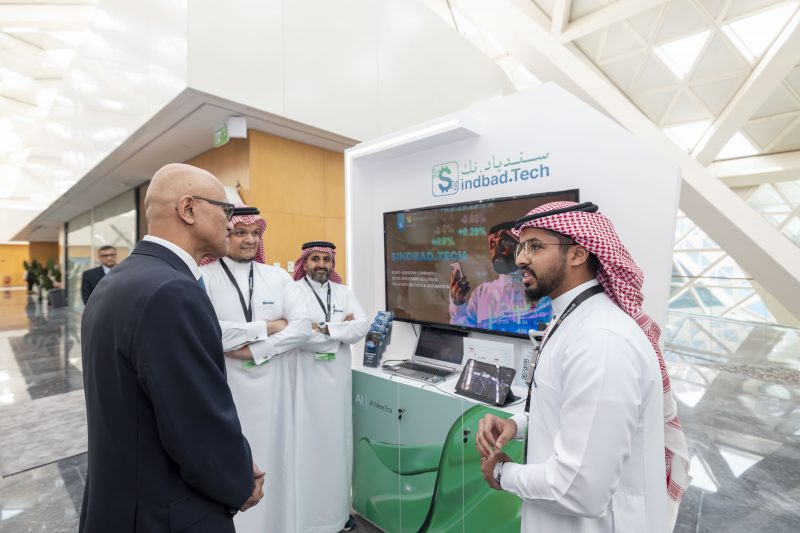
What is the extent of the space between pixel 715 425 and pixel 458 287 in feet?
12.1

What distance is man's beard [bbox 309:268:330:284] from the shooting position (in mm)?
3013

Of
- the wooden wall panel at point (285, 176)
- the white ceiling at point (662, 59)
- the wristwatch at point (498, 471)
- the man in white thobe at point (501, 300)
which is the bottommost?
the wristwatch at point (498, 471)

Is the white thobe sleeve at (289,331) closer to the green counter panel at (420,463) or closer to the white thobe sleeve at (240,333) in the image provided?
the white thobe sleeve at (240,333)

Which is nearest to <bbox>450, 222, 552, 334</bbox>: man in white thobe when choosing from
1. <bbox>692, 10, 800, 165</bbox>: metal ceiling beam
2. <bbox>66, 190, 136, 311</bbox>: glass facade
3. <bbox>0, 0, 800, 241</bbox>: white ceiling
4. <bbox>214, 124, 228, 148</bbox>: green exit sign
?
<bbox>214, 124, 228, 148</bbox>: green exit sign

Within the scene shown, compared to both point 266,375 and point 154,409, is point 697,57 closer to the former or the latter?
point 266,375

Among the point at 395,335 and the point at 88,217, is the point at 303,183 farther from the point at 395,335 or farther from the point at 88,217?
the point at 88,217

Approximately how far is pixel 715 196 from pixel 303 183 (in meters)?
8.25

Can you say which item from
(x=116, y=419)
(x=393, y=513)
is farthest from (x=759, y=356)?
(x=116, y=419)

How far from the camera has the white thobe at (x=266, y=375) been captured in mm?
2420

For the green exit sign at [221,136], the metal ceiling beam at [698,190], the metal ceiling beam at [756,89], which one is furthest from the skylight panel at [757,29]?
the green exit sign at [221,136]

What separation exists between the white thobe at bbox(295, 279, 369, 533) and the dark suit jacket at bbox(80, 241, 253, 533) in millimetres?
1557

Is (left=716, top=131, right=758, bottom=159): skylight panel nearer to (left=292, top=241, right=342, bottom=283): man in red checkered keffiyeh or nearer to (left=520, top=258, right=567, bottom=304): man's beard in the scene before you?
(left=292, top=241, right=342, bottom=283): man in red checkered keffiyeh

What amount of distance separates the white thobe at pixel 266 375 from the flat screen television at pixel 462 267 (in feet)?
3.06

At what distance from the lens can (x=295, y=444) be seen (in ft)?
8.79
